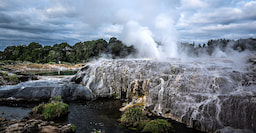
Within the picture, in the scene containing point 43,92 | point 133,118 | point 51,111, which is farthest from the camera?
point 43,92

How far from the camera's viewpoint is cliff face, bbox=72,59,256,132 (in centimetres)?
1336

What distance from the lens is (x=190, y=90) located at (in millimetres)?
16641

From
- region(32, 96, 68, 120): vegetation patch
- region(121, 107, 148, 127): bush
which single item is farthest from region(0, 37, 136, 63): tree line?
region(121, 107, 148, 127): bush

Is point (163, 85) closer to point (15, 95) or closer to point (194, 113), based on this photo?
point (194, 113)

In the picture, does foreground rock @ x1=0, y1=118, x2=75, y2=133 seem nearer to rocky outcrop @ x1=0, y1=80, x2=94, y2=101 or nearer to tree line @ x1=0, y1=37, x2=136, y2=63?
rocky outcrop @ x1=0, y1=80, x2=94, y2=101

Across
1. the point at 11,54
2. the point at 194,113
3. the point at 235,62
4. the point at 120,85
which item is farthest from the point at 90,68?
the point at 11,54

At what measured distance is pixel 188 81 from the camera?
17344 millimetres

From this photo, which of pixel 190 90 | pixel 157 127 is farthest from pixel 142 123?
pixel 190 90

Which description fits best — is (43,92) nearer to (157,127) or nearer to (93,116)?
(93,116)

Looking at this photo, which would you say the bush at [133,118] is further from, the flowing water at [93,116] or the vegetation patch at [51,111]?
the vegetation patch at [51,111]

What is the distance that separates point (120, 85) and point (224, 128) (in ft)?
47.3

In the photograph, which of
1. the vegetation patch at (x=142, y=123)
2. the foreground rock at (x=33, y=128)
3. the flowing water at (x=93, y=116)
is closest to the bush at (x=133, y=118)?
the vegetation patch at (x=142, y=123)

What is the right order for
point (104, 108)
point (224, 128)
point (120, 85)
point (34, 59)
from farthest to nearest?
point (34, 59)
point (120, 85)
point (104, 108)
point (224, 128)

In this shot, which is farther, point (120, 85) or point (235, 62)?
point (120, 85)
